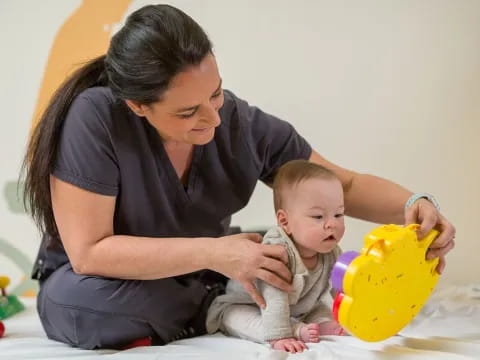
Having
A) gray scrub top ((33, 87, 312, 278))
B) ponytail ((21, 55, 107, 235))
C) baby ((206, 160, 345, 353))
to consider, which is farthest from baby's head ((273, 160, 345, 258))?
ponytail ((21, 55, 107, 235))

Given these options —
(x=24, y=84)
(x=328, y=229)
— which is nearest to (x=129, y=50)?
(x=328, y=229)

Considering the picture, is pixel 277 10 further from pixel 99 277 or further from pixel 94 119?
pixel 99 277

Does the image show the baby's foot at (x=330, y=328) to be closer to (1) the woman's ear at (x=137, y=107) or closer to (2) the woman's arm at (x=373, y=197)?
(2) the woman's arm at (x=373, y=197)

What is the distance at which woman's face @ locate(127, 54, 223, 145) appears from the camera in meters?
1.04

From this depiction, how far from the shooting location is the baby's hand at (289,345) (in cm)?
103

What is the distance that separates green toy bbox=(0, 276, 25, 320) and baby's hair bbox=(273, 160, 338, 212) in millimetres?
755

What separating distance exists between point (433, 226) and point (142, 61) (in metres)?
0.57

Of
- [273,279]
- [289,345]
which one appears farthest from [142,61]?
[289,345]

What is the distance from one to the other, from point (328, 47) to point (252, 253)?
961 millimetres

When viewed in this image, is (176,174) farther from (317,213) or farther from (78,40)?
(78,40)

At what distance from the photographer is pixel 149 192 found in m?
1.19

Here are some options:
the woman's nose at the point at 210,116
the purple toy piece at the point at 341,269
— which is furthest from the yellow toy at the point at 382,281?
the woman's nose at the point at 210,116

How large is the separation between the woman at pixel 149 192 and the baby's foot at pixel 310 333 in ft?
0.29

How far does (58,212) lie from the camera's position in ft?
3.76
